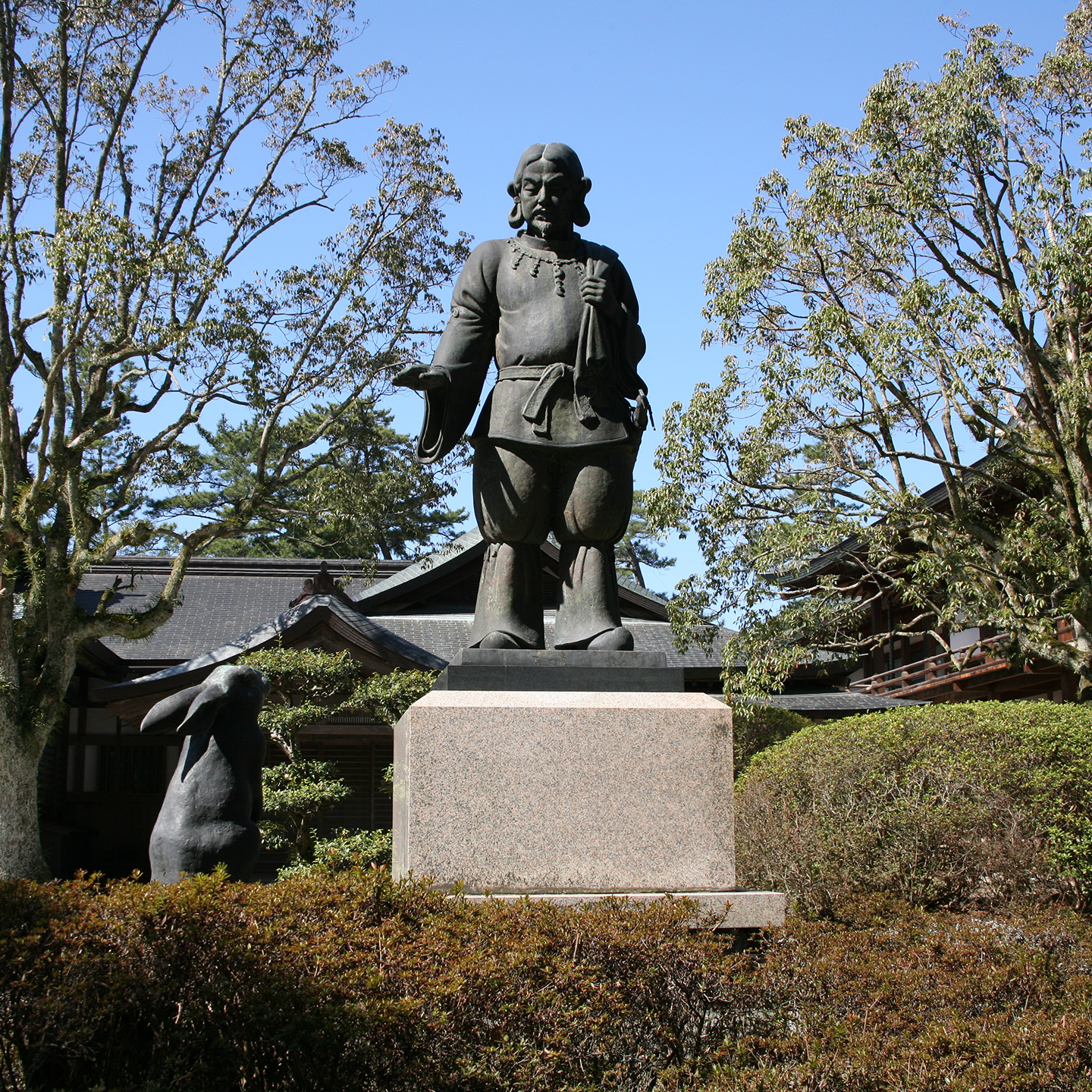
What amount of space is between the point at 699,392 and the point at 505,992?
10741mm

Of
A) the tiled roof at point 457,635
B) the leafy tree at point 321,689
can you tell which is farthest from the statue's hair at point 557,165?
the tiled roof at point 457,635

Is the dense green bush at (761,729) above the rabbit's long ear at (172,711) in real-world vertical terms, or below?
below

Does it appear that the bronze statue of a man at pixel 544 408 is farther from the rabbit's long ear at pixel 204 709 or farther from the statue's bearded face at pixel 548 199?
the rabbit's long ear at pixel 204 709

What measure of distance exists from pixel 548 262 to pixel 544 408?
0.70 meters

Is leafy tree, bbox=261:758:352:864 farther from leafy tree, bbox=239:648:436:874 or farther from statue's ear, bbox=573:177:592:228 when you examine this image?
statue's ear, bbox=573:177:592:228

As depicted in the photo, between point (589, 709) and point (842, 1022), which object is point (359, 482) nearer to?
point (589, 709)

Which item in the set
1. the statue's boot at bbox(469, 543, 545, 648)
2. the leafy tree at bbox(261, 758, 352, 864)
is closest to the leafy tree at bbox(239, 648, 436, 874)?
the leafy tree at bbox(261, 758, 352, 864)

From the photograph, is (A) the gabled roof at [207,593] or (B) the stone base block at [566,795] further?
(A) the gabled roof at [207,593]

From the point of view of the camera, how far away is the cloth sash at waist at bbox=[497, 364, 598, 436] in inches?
187

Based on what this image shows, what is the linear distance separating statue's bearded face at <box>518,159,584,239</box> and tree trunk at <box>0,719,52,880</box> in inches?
467

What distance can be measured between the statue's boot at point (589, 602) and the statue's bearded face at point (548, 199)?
55.6 inches

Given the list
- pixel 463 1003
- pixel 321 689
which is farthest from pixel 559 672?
pixel 321 689

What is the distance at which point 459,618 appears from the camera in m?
20.4

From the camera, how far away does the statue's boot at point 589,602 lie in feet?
15.4
